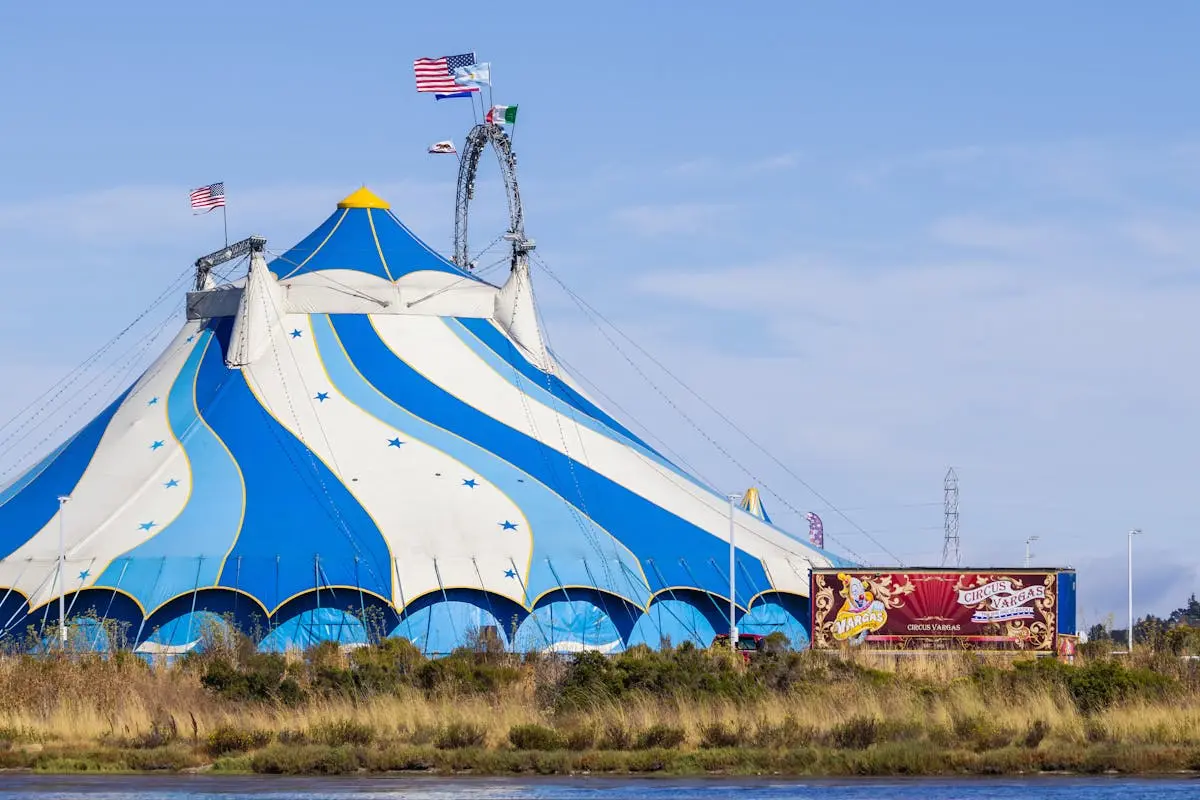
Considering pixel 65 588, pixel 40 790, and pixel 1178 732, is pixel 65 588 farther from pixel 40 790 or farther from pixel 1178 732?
pixel 1178 732

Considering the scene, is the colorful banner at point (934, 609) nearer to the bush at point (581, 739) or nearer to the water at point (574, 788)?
the bush at point (581, 739)

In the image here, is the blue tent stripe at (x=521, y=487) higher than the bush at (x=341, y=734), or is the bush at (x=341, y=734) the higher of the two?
the blue tent stripe at (x=521, y=487)

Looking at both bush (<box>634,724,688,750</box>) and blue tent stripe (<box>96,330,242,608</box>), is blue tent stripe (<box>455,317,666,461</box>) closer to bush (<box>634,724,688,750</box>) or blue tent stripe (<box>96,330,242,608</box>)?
blue tent stripe (<box>96,330,242,608</box>)

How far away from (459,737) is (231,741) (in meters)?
2.56

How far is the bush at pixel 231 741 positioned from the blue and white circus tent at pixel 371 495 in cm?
1226

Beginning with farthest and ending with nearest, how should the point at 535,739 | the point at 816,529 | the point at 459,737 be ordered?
the point at 816,529 → the point at 459,737 → the point at 535,739

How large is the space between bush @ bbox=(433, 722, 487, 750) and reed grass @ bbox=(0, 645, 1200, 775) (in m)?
0.02

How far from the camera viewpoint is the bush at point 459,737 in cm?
2295

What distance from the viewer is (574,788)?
20.3 metres

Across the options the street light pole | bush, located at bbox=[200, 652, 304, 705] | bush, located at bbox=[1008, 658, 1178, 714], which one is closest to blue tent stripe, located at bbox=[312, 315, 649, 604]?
the street light pole

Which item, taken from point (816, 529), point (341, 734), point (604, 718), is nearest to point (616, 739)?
point (604, 718)

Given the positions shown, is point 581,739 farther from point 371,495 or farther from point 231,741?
point 371,495

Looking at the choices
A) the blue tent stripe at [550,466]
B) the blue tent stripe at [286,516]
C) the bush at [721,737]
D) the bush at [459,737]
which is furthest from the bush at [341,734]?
the blue tent stripe at [550,466]

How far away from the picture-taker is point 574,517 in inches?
1560
